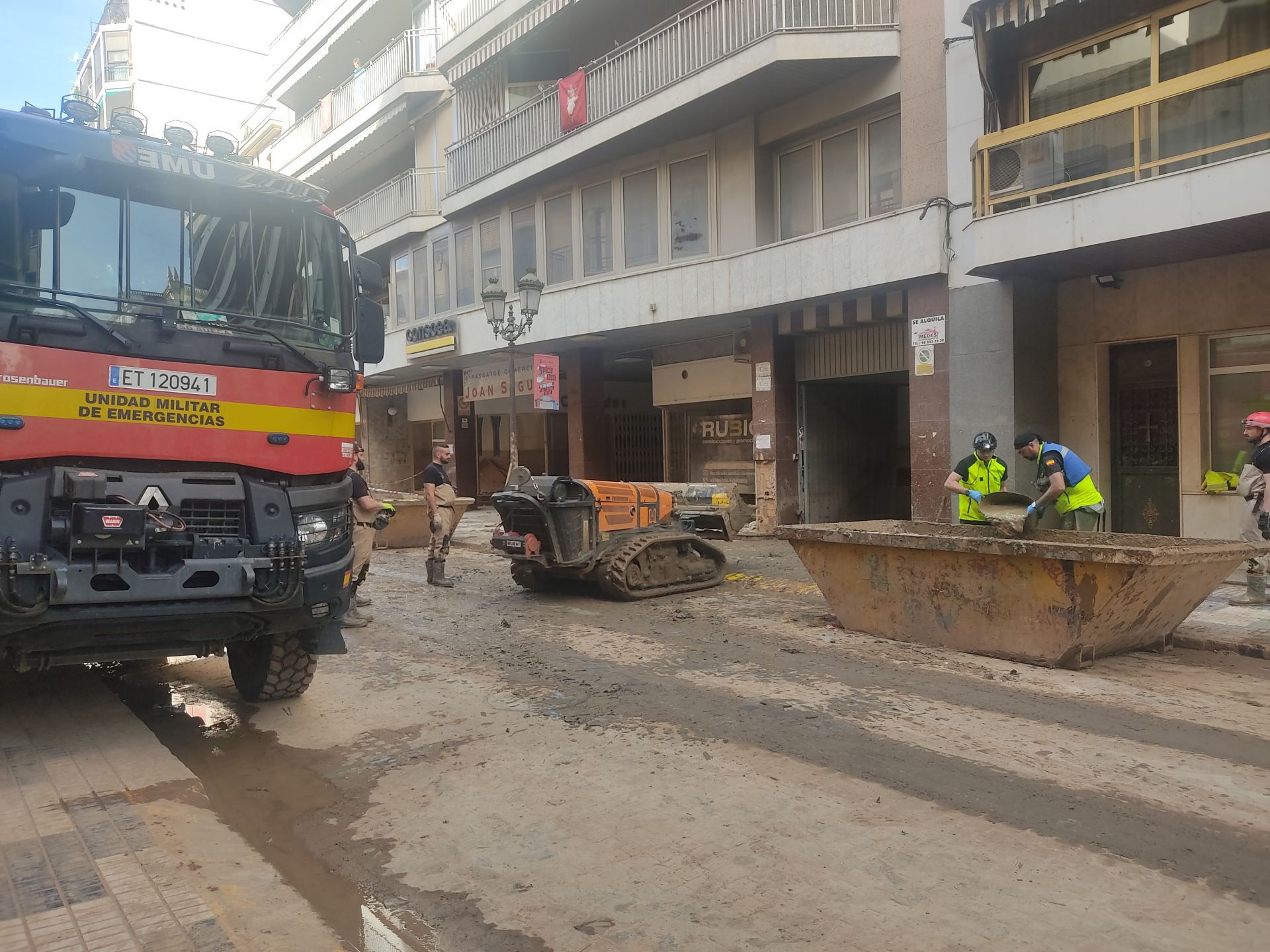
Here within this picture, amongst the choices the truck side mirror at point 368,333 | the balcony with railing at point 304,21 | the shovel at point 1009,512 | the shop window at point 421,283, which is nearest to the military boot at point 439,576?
the truck side mirror at point 368,333

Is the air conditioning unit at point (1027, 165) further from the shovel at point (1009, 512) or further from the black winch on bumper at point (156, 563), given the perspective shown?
the black winch on bumper at point (156, 563)

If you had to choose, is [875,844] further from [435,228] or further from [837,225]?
[435,228]

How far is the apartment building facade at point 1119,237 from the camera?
9883 millimetres

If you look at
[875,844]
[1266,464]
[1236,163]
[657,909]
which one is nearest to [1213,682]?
[1266,464]

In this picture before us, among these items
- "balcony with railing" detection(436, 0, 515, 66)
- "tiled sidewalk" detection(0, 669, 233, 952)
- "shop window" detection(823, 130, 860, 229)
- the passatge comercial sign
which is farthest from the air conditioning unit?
"balcony with railing" detection(436, 0, 515, 66)

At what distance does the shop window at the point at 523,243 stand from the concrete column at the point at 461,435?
5307mm

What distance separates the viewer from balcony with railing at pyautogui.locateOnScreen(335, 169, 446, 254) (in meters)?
23.1

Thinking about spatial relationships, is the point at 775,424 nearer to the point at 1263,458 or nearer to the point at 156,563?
the point at 1263,458

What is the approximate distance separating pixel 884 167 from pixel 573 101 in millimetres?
6906

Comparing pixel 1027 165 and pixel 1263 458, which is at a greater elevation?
pixel 1027 165

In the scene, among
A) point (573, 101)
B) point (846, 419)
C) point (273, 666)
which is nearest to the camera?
point (273, 666)

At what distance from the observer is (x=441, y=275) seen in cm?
2259

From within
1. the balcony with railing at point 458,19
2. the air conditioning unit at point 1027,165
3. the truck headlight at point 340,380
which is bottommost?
the truck headlight at point 340,380

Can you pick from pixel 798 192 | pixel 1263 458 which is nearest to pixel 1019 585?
pixel 1263 458
